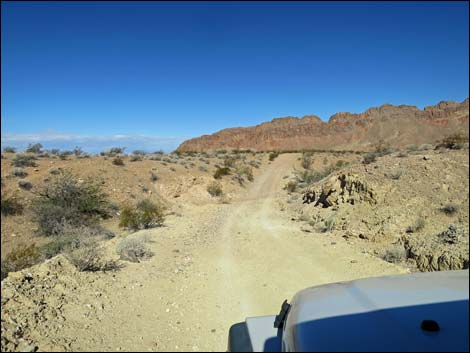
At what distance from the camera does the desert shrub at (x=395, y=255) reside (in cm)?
769

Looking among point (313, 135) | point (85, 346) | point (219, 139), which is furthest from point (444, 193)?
point (219, 139)

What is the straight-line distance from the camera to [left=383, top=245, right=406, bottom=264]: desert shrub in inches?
303

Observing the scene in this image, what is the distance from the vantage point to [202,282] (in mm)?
6414

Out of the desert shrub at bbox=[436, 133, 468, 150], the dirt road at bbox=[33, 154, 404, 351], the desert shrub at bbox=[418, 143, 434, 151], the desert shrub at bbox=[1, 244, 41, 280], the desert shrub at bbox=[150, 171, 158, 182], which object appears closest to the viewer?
the dirt road at bbox=[33, 154, 404, 351]

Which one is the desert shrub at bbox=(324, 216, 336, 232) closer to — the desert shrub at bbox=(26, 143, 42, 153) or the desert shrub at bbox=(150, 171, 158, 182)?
the desert shrub at bbox=(150, 171, 158, 182)

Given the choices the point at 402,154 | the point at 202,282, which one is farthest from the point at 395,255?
the point at 402,154

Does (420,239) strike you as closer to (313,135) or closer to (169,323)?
(169,323)

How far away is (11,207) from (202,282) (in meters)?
9.75

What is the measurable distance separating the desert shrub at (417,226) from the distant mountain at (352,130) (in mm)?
1921

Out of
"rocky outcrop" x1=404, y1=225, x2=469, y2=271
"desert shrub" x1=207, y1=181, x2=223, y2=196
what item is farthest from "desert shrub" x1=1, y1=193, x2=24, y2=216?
"rocky outcrop" x1=404, y1=225, x2=469, y2=271

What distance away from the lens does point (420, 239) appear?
8023 mm

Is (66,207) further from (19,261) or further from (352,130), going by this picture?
(352,130)

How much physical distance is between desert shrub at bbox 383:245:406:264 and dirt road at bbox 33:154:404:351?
10.9 inches

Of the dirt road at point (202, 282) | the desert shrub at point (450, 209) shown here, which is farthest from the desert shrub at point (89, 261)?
the desert shrub at point (450, 209)
